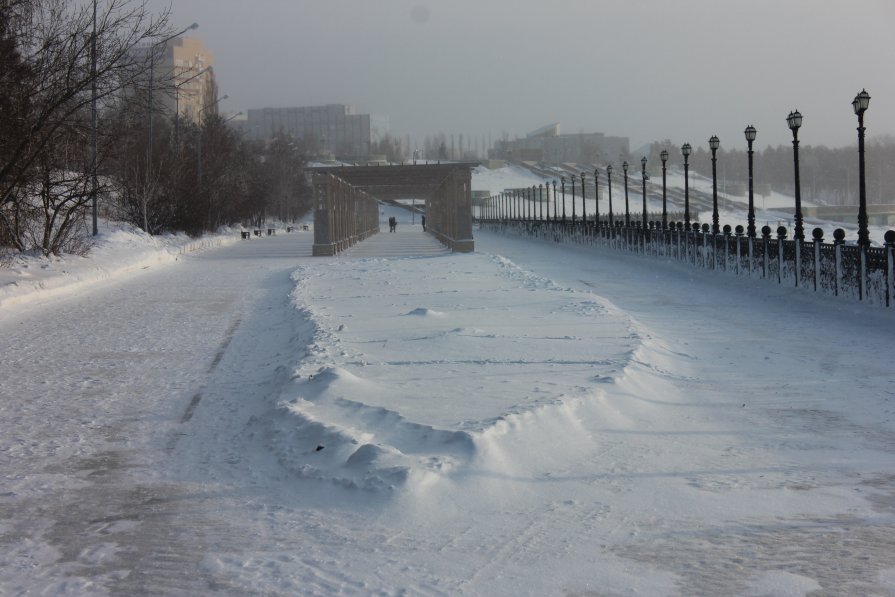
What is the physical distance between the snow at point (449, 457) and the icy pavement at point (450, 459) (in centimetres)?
3

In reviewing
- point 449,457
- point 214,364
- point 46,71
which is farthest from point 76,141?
point 449,457

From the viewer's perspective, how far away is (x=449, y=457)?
22.6 feet

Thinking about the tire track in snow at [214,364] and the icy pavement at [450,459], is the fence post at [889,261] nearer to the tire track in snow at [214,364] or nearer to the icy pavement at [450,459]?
the icy pavement at [450,459]

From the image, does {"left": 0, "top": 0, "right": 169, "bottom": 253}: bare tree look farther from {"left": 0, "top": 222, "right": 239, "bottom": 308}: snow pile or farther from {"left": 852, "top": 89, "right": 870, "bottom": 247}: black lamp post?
{"left": 852, "top": 89, "right": 870, "bottom": 247}: black lamp post

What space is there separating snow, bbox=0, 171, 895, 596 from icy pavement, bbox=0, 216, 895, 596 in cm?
3

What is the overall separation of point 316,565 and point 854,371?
308 inches

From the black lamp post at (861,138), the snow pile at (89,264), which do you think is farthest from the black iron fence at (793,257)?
the snow pile at (89,264)

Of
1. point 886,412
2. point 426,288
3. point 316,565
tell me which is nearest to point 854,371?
point 886,412

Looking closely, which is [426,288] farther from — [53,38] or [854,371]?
[854,371]

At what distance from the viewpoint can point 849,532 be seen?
5477 millimetres

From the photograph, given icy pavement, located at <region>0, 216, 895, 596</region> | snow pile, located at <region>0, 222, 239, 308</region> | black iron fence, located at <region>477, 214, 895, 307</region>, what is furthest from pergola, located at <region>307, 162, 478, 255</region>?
icy pavement, located at <region>0, 216, 895, 596</region>

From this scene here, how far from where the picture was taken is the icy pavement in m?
5.00

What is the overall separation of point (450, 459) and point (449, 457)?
6 cm

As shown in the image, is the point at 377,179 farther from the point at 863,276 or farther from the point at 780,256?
the point at 863,276
